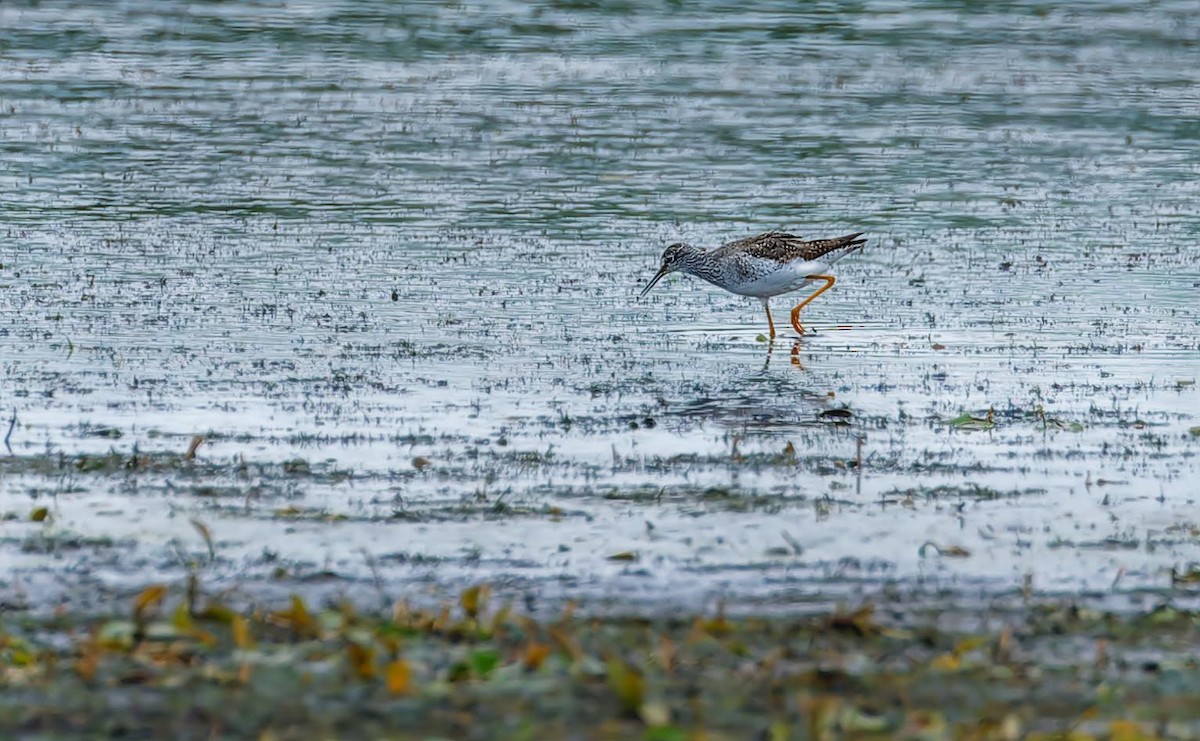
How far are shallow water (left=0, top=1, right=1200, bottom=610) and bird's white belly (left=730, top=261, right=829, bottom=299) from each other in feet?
1.51

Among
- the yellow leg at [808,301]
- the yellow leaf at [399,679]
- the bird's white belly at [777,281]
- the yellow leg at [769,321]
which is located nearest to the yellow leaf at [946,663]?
the yellow leaf at [399,679]

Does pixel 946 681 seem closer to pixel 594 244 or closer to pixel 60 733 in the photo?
pixel 60 733

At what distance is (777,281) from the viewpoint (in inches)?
610

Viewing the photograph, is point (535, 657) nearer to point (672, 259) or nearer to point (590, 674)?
point (590, 674)

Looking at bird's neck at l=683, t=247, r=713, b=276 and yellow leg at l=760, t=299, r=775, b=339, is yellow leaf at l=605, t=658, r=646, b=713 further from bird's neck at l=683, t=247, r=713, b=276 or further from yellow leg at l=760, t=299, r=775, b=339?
bird's neck at l=683, t=247, r=713, b=276

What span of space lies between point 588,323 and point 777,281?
5.11ft

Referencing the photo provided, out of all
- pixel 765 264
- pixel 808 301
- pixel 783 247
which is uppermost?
pixel 783 247

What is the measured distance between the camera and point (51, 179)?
837 inches

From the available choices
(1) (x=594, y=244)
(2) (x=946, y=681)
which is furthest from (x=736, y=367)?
(2) (x=946, y=681)

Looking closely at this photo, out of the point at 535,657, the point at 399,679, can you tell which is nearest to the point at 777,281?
the point at 535,657

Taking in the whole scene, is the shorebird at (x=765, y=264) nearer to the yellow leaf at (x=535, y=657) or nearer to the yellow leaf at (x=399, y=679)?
the yellow leaf at (x=535, y=657)

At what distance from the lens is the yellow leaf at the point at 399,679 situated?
638cm

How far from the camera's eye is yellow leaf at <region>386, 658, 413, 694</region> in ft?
20.9

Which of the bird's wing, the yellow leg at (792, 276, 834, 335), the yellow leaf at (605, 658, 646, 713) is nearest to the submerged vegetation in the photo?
the yellow leaf at (605, 658, 646, 713)
